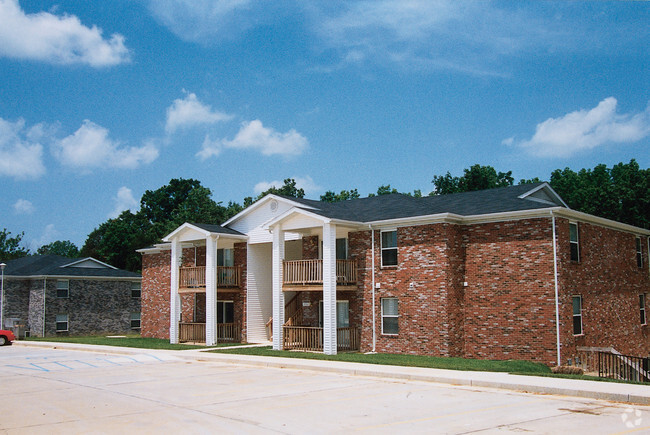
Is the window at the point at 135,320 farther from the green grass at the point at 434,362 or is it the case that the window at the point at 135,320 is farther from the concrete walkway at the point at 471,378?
the green grass at the point at 434,362

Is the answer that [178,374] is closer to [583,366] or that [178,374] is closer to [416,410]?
[416,410]

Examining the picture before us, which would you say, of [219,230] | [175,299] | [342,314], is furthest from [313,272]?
[175,299]

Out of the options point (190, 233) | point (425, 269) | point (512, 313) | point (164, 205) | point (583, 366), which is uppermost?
point (164, 205)

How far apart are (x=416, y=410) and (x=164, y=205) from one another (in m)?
80.8

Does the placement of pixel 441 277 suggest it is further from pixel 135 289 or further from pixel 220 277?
pixel 135 289

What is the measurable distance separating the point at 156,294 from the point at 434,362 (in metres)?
22.5

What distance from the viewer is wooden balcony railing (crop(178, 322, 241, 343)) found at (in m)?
32.0

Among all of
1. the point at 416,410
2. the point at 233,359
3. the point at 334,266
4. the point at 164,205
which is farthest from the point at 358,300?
the point at 164,205

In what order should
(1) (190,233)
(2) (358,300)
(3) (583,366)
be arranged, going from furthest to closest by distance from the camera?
(1) (190,233)
(2) (358,300)
(3) (583,366)

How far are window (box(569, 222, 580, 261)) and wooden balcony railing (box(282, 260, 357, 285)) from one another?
8.70 m

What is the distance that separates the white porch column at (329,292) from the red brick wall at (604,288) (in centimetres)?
871

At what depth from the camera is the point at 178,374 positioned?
19.6m

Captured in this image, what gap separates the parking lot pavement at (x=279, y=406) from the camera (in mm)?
10883

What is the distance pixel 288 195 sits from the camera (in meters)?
69.7
